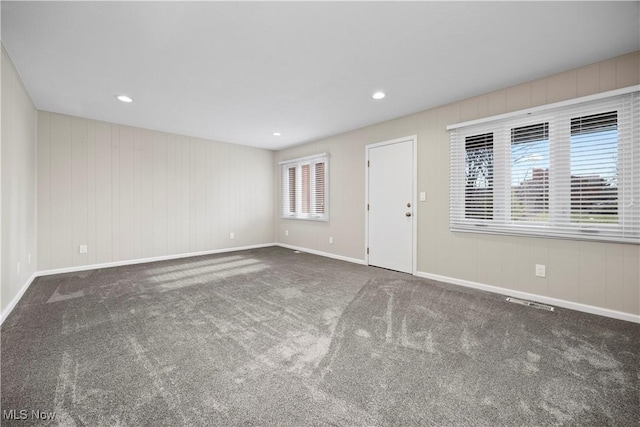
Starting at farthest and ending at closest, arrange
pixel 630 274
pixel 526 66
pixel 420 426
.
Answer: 1. pixel 526 66
2. pixel 630 274
3. pixel 420 426

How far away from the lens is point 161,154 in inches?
196

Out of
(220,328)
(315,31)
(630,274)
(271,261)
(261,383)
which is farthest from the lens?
(271,261)

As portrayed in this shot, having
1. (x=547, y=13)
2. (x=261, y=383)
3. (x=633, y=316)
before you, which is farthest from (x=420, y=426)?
(x=547, y=13)

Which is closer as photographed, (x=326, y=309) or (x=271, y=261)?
(x=326, y=309)

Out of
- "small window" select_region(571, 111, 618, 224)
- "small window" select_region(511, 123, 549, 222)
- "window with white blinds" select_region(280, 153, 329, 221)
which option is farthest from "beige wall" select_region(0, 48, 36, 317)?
"small window" select_region(571, 111, 618, 224)

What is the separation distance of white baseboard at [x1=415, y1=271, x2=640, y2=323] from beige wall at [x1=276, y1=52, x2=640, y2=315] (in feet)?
0.13

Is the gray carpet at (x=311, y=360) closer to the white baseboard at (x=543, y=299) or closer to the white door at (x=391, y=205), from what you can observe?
the white baseboard at (x=543, y=299)

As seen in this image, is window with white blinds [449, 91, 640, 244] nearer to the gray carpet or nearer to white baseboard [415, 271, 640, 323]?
white baseboard [415, 271, 640, 323]

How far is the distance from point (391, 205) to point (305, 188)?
7.42ft

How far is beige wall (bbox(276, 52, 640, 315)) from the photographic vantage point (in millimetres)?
2514

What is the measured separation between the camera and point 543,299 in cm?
289

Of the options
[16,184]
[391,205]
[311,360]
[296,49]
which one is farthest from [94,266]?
[391,205]

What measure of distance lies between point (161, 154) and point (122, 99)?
63.3 inches

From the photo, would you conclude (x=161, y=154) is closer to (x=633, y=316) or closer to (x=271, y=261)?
(x=271, y=261)
